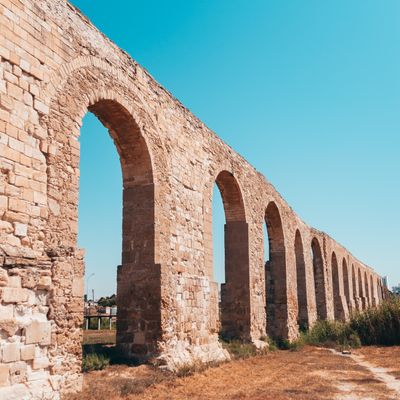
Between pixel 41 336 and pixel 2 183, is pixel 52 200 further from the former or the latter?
pixel 41 336

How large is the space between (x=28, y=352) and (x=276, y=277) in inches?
457

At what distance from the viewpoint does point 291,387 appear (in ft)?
24.0

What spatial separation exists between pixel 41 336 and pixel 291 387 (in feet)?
12.6

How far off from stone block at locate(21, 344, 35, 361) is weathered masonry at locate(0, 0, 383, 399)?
0.04 ft

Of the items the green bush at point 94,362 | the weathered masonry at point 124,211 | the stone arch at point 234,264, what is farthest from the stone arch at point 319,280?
the green bush at point 94,362

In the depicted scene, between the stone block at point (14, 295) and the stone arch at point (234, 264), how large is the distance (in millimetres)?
7243

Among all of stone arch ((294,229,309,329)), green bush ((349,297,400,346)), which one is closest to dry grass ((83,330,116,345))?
green bush ((349,297,400,346))

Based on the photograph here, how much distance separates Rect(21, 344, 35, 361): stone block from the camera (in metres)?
5.19

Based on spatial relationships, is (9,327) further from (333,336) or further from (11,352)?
(333,336)

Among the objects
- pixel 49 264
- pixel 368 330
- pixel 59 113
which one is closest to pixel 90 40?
pixel 59 113

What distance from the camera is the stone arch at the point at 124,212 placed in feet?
19.4

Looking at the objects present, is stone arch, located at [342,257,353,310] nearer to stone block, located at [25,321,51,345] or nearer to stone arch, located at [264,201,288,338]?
stone arch, located at [264,201,288,338]

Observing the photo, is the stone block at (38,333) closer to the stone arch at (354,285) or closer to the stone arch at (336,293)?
the stone arch at (336,293)

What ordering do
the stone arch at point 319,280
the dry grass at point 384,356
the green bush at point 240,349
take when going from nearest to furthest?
the dry grass at point 384,356
the green bush at point 240,349
the stone arch at point 319,280
